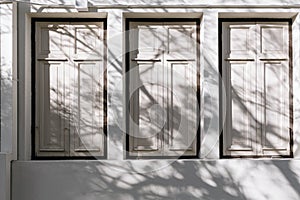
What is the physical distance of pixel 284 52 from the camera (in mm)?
5793

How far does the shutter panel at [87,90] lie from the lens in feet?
18.8

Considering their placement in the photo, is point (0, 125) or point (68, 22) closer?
point (0, 125)

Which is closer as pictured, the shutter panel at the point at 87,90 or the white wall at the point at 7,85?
the white wall at the point at 7,85

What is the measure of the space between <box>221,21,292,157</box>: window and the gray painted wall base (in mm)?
280

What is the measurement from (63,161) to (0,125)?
72 centimetres

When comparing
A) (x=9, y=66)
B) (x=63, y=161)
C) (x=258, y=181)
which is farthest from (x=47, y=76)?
(x=258, y=181)

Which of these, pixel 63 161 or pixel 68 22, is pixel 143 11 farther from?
pixel 63 161

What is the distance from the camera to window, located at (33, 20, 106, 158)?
18.8ft

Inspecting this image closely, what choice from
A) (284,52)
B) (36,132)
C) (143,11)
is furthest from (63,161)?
(284,52)

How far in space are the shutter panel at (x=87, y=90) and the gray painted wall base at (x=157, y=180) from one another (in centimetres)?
30

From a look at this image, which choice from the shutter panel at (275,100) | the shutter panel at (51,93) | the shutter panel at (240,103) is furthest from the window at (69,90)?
the shutter panel at (275,100)

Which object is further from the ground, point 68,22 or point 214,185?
point 68,22

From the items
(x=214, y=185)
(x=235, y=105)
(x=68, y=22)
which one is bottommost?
(x=214, y=185)

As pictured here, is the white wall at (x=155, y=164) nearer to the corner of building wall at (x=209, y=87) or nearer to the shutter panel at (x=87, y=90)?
the corner of building wall at (x=209, y=87)
